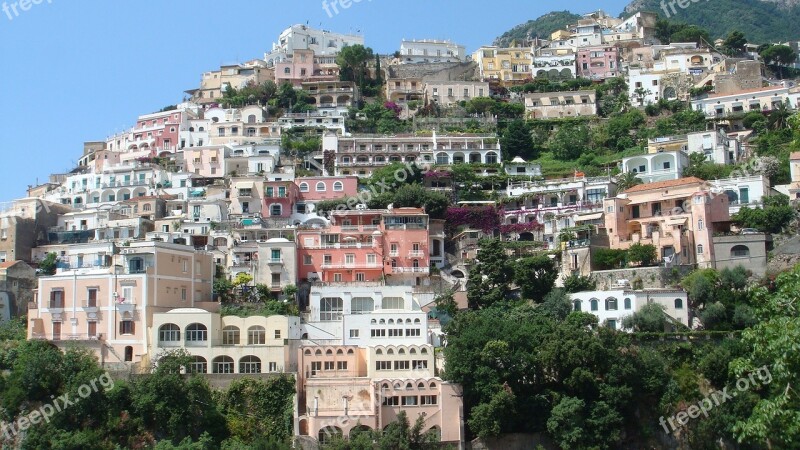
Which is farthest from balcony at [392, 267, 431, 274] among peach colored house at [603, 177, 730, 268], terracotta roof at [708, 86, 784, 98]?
terracotta roof at [708, 86, 784, 98]

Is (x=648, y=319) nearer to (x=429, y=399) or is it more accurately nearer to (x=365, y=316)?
(x=429, y=399)

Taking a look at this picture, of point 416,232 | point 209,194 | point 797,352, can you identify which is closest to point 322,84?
point 209,194

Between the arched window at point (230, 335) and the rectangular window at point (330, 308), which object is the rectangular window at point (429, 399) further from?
the arched window at point (230, 335)

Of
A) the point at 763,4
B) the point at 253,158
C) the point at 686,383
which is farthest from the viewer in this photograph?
the point at 763,4

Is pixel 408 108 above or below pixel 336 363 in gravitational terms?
above

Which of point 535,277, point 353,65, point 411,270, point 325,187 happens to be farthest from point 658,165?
point 353,65

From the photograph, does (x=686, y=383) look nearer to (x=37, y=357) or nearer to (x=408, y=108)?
(x=37, y=357)

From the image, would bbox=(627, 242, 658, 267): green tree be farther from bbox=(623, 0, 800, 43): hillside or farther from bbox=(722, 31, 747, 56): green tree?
bbox=(623, 0, 800, 43): hillside
